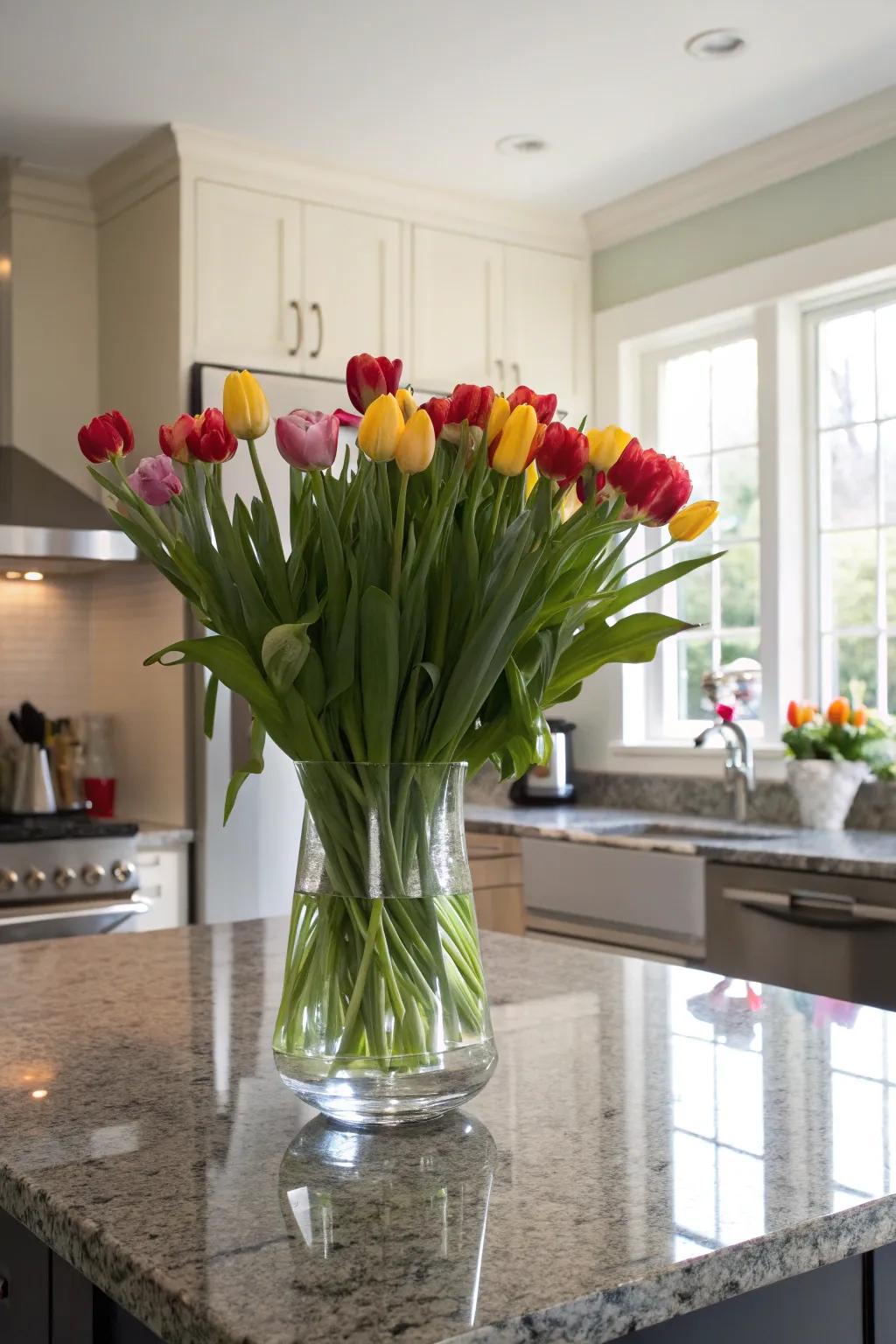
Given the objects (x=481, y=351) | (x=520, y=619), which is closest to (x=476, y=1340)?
(x=520, y=619)

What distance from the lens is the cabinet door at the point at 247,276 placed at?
3.60 metres

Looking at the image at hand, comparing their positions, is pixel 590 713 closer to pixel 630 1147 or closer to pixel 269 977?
pixel 269 977

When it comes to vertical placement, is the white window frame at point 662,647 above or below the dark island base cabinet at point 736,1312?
above

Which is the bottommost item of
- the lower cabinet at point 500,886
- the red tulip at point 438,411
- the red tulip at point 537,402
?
the lower cabinet at point 500,886

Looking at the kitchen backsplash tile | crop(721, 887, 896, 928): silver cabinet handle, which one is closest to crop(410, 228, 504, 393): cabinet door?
the kitchen backsplash tile

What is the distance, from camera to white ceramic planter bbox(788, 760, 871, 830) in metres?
3.35

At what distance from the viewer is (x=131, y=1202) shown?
2.83 feet

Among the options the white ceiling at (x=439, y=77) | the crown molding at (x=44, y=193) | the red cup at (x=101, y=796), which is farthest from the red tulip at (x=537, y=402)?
the crown molding at (x=44, y=193)

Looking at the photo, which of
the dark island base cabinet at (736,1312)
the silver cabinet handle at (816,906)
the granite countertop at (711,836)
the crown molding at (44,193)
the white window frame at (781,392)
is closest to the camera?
the dark island base cabinet at (736,1312)

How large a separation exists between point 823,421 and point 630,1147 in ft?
10.3

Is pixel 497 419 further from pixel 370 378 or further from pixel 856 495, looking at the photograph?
pixel 856 495

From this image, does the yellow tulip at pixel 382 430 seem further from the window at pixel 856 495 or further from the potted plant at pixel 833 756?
the window at pixel 856 495

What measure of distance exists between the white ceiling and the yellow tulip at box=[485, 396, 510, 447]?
2219mm

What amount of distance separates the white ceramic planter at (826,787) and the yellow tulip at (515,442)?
2583mm
